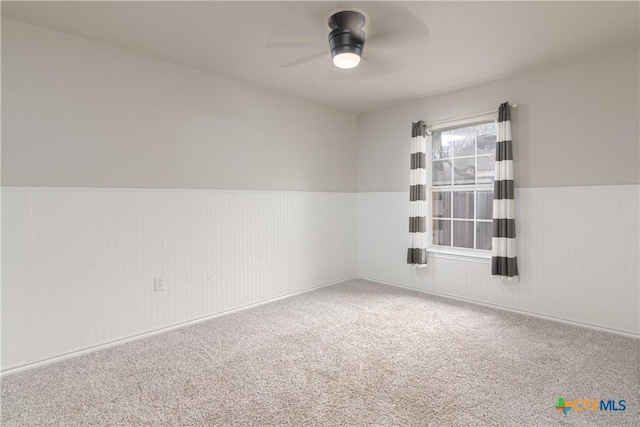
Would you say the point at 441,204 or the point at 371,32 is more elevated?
the point at 371,32

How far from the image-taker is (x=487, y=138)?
3.65 metres

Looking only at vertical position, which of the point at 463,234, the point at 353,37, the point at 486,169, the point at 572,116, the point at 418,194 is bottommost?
the point at 463,234

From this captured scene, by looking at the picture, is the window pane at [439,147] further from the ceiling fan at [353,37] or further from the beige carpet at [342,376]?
the beige carpet at [342,376]

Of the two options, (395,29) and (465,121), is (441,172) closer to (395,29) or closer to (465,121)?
(465,121)

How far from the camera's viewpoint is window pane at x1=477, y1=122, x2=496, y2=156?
3.60 m

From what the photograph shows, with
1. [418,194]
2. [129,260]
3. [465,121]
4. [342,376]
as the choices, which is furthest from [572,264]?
[129,260]

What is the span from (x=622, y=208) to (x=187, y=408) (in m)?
3.52

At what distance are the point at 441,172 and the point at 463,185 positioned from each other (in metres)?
0.33

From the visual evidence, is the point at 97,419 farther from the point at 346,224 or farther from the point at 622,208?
the point at 622,208

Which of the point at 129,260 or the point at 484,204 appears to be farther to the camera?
the point at 484,204

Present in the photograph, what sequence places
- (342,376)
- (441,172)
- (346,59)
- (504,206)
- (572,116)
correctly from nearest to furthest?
(342,376), (346,59), (572,116), (504,206), (441,172)

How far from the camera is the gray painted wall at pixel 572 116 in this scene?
2748mm

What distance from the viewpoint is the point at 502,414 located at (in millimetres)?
1789

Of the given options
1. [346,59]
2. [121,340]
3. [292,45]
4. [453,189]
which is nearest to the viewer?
[346,59]
